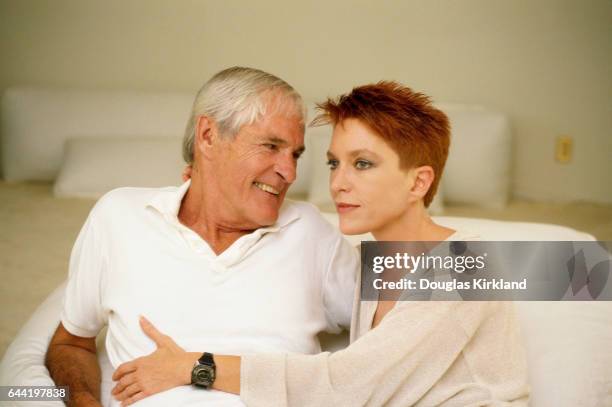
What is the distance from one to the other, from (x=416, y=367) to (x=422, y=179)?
0.97 ft

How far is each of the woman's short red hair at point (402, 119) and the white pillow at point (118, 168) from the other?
1.52 m

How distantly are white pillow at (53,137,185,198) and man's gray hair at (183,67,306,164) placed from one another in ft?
4.15

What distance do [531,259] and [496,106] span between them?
1667mm

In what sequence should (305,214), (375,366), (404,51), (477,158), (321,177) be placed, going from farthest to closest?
(404,51) → (477,158) → (321,177) → (305,214) → (375,366)

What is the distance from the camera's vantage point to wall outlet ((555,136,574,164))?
304 centimetres

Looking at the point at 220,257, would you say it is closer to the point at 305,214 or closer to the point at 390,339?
the point at 305,214

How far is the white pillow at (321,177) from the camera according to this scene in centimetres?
259

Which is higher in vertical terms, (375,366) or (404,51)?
(404,51)

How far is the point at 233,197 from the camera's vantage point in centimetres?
132

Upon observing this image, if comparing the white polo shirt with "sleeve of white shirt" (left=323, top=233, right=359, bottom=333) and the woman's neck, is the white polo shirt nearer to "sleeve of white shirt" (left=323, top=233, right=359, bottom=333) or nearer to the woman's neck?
"sleeve of white shirt" (left=323, top=233, right=359, bottom=333)

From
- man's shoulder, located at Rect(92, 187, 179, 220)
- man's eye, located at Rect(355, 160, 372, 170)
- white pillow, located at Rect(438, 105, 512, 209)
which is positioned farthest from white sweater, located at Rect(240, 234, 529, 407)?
white pillow, located at Rect(438, 105, 512, 209)

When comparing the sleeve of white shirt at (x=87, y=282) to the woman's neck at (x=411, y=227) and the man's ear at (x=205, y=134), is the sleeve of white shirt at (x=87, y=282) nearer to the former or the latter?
the man's ear at (x=205, y=134)

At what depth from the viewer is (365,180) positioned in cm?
113

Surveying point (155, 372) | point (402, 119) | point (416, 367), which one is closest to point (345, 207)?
point (402, 119)
